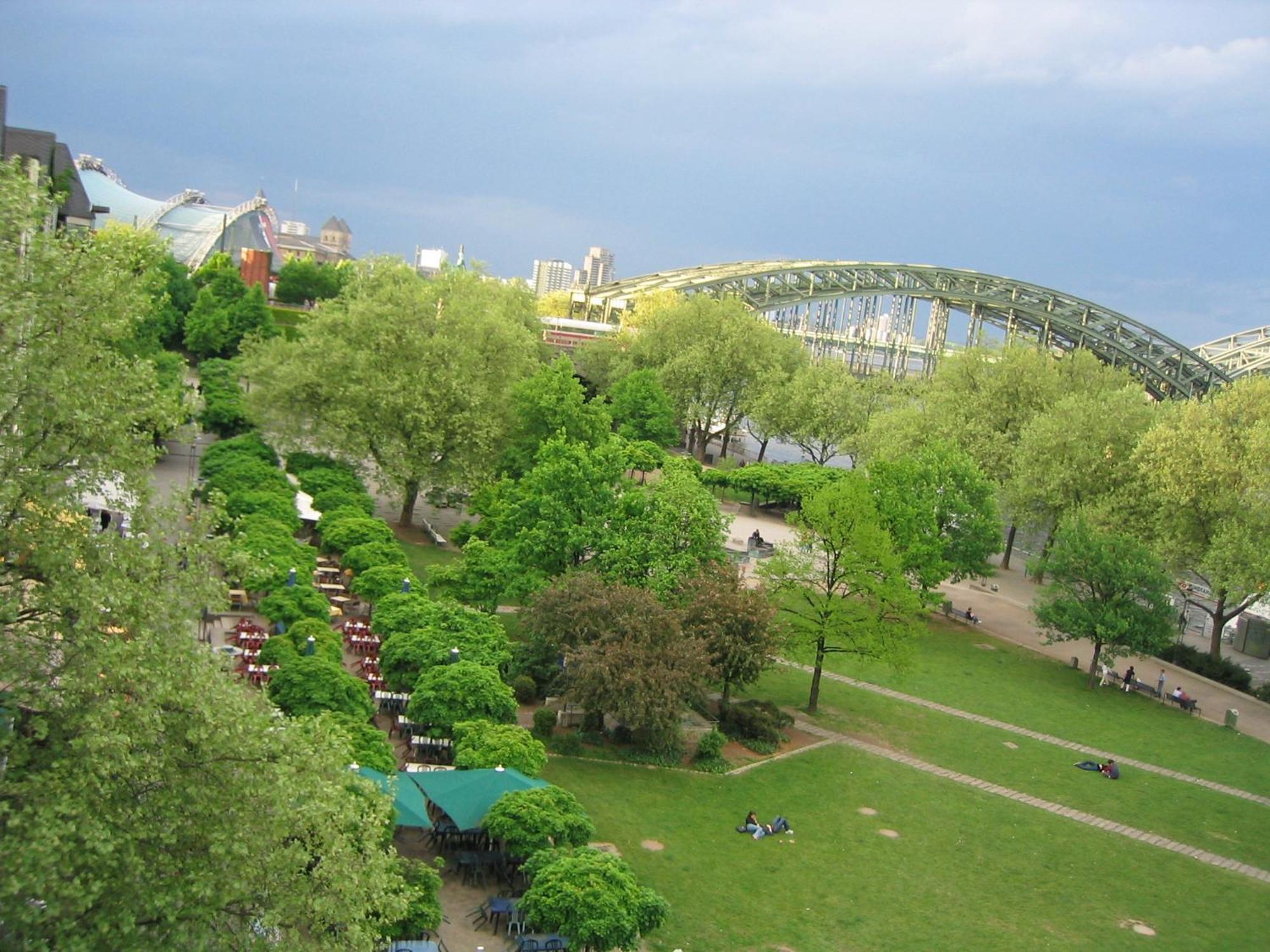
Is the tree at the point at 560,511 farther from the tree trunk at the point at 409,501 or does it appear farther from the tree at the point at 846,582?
the tree trunk at the point at 409,501

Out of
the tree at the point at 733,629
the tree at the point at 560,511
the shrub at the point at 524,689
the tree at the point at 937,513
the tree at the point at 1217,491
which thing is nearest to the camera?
the tree at the point at 733,629

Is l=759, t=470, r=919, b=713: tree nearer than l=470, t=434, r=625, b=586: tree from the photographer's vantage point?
Yes

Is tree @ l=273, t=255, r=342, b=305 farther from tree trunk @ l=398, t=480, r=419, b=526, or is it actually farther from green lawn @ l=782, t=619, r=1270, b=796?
green lawn @ l=782, t=619, r=1270, b=796

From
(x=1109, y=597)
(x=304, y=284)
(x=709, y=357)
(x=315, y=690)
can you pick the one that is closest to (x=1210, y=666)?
(x=1109, y=597)

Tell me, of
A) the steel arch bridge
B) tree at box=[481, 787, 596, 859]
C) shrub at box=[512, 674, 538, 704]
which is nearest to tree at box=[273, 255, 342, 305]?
the steel arch bridge

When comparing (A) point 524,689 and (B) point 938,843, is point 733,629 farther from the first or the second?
(B) point 938,843

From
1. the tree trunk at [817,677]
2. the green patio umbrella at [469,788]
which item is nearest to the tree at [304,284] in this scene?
the tree trunk at [817,677]

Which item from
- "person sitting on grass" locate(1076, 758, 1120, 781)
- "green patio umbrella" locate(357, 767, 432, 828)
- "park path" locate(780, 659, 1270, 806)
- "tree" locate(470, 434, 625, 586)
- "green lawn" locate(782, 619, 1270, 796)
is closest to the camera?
"green patio umbrella" locate(357, 767, 432, 828)
